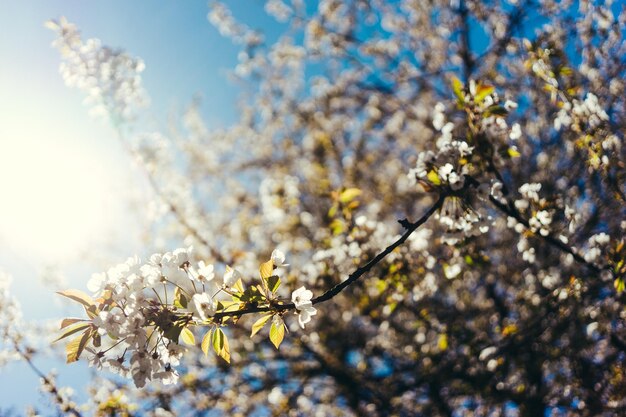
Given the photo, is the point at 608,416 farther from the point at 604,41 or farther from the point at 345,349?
the point at 345,349

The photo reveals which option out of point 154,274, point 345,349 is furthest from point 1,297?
point 345,349

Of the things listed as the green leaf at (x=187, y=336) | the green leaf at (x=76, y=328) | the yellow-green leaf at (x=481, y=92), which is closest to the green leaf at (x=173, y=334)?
the green leaf at (x=187, y=336)

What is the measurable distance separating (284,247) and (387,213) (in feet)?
10.0

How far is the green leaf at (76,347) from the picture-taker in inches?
66.2

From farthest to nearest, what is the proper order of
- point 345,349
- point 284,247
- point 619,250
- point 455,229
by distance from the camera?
point 345,349 < point 284,247 < point 455,229 < point 619,250

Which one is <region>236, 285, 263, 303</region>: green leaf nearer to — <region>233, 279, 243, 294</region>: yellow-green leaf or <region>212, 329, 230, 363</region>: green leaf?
<region>233, 279, 243, 294</region>: yellow-green leaf

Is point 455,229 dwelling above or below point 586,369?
above

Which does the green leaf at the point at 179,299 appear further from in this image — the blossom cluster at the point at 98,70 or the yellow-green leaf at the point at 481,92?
the blossom cluster at the point at 98,70

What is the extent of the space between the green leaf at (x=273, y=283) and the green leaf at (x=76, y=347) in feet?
2.52

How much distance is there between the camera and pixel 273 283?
1.72m

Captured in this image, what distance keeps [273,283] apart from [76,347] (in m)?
0.83

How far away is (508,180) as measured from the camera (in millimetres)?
5781

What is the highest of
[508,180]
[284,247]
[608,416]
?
[508,180]

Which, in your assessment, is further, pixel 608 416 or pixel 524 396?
pixel 524 396
